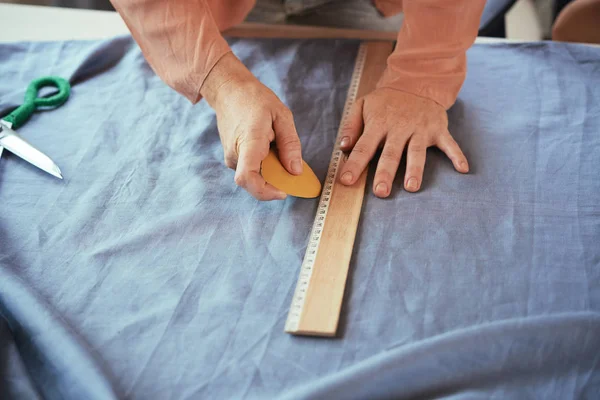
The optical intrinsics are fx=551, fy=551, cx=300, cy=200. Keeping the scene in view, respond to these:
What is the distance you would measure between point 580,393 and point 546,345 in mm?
69

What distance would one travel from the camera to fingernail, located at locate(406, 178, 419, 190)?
0.96m

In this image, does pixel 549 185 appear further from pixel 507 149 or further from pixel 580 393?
pixel 580 393

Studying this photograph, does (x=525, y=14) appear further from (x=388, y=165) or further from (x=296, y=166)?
(x=296, y=166)

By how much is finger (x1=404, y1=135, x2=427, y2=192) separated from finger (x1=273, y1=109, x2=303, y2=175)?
0.64ft

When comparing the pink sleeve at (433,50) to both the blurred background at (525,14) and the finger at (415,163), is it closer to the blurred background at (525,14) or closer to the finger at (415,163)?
the finger at (415,163)

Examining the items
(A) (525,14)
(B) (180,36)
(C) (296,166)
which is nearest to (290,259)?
(C) (296,166)

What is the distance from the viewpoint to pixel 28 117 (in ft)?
3.84

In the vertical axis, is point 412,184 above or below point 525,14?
above

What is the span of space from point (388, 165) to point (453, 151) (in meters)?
0.13

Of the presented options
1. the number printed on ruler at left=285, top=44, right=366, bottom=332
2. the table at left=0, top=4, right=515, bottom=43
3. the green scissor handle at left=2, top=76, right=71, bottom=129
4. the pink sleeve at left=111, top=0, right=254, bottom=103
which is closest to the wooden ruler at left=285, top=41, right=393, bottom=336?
the number printed on ruler at left=285, top=44, right=366, bottom=332

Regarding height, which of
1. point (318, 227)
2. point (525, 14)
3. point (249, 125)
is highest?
point (249, 125)

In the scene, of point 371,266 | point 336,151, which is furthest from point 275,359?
point 336,151

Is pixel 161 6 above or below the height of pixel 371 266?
above

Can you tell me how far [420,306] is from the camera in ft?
2.59
